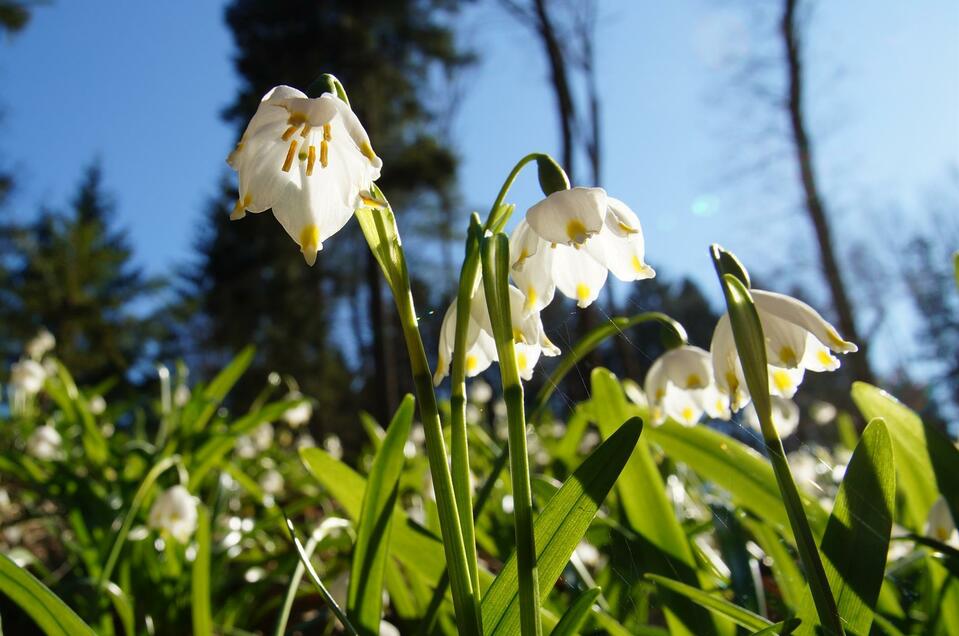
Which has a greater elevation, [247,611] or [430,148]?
[430,148]

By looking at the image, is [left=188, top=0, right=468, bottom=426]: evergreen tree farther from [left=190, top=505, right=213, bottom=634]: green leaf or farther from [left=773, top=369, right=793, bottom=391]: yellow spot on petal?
[left=773, top=369, right=793, bottom=391]: yellow spot on petal

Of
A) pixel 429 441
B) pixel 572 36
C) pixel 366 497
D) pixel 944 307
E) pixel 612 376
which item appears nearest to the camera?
pixel 429 441

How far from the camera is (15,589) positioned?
89 cm

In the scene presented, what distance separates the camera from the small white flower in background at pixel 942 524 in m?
1.09

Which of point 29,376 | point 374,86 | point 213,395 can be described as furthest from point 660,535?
point 374,86

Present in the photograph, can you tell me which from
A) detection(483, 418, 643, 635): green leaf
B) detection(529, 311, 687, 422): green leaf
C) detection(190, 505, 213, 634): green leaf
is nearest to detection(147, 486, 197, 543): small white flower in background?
detection(190, 505, 213, 634): green leaf

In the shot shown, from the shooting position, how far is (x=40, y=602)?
2.86ft

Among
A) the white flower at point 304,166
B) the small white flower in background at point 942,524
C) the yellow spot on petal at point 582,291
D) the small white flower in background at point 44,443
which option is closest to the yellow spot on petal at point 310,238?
the white flower at point 304,166

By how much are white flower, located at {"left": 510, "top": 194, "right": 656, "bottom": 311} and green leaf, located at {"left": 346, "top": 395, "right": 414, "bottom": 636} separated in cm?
33

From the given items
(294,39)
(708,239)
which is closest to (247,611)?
(708,239)

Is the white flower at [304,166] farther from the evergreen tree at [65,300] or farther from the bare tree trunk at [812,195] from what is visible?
the evergreen tree at [65,300]

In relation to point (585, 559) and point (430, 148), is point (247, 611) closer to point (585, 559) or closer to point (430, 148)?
point (585, 559)

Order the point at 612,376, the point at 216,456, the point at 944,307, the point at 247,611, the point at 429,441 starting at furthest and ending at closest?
1. the point at 944,307
2. the point at 216,456
3. the point at 247,611
4. the point at 612,376
5. the point at 429,441

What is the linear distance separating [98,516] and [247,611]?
52cm
